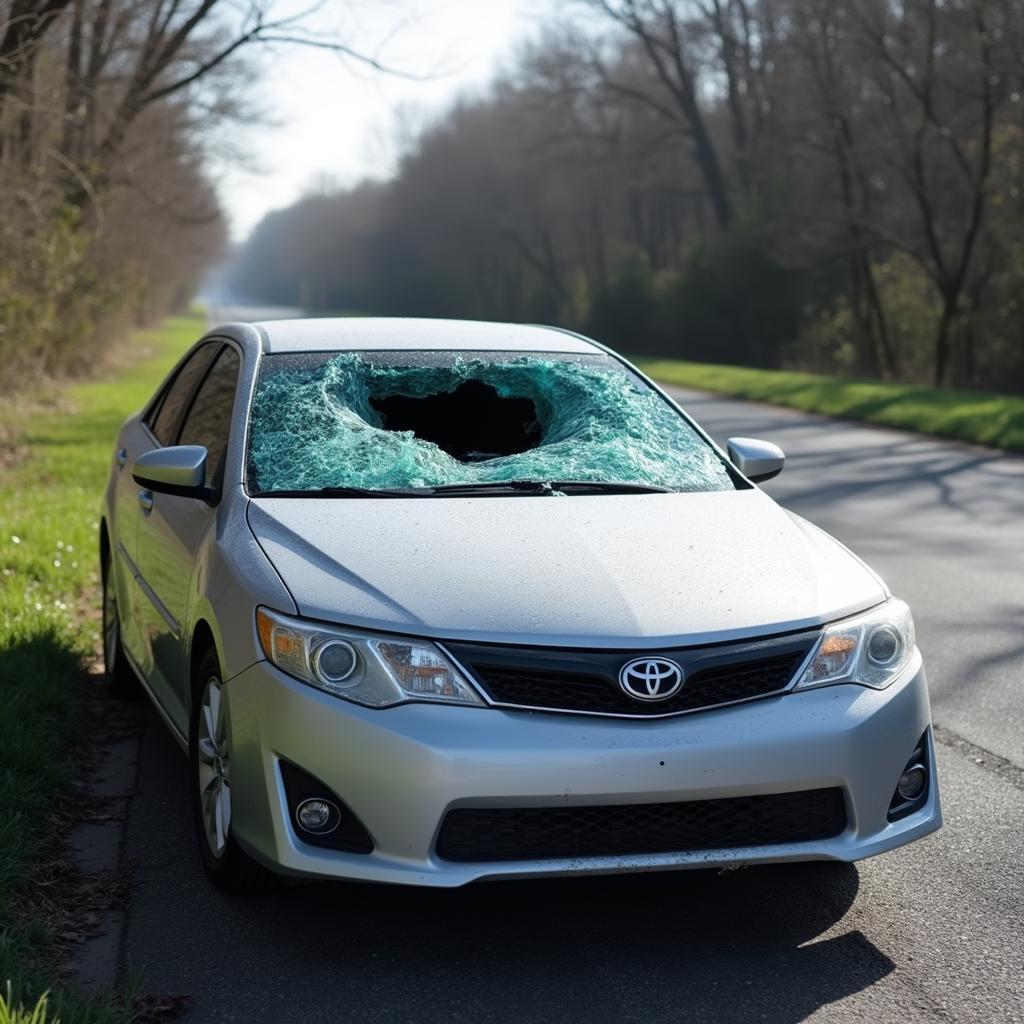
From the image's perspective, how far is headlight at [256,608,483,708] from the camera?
147 inches

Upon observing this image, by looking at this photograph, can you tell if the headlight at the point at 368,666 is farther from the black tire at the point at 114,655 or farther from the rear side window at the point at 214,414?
the black tire at the point at 114,655

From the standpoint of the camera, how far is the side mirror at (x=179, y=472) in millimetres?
4816

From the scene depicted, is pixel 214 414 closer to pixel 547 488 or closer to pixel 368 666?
pixel 547 488

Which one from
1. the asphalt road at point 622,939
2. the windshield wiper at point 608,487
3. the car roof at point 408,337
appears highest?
the car roof at point 408,337

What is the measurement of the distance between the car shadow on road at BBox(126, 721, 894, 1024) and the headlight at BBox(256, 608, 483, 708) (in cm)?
66

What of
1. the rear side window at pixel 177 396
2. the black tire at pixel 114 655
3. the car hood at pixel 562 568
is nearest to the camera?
the car hood at pixel 562 568

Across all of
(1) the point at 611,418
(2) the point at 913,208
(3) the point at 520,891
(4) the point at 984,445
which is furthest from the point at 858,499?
(2) the point at 913,208

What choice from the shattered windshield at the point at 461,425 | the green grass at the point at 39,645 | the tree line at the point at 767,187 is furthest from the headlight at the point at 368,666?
the tree line at the point at 767,187

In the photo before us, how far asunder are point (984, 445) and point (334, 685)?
50.7ft

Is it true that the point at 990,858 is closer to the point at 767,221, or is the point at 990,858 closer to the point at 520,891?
the point at 520,891

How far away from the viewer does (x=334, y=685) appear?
12.4ft

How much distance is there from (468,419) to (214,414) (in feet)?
2.91

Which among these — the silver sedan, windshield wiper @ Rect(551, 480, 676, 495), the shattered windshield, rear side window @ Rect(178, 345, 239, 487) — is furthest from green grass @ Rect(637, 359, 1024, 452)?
the silver sedan

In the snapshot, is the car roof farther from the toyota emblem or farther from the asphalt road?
the toyota emblem
